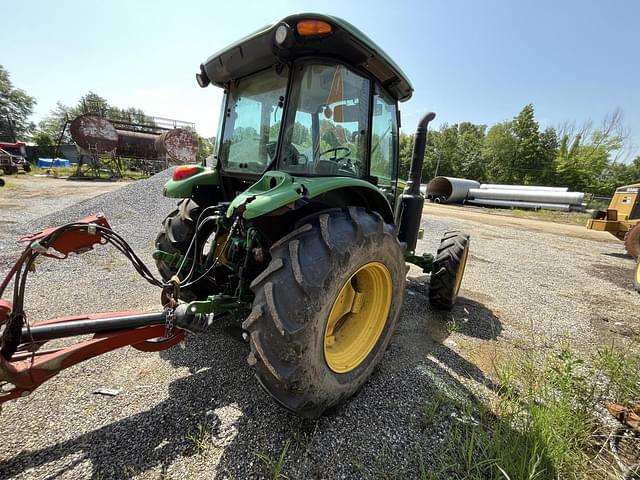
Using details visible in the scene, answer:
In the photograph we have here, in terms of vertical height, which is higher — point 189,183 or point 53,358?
point 189,183

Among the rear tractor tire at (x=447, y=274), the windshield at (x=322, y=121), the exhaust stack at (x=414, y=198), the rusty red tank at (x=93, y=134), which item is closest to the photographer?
the windshield at (x=322, y=121)

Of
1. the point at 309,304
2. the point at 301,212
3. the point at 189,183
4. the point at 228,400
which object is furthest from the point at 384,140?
the point at 228,400

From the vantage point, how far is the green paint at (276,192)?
1270 mm

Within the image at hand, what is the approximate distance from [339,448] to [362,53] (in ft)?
7.43

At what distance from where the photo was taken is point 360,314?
202 centimetres

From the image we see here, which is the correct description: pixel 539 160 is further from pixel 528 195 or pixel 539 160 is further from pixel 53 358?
pixel 53 358

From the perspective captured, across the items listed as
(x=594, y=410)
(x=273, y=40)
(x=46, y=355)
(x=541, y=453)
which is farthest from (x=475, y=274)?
(x=46, y=355)

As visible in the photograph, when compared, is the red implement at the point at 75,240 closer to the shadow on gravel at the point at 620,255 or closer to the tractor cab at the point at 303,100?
the tractor cab at the point at 303,100

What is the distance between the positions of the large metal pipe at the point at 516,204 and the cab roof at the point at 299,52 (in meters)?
18.3

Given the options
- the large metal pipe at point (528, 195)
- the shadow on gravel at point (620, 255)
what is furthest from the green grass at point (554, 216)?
the shadow on gravel at point (620, 255)

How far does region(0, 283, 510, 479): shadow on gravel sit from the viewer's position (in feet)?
4.39

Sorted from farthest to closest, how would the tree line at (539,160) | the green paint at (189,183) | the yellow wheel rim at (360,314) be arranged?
the tree line at (539,160) → the green paint at (189,183) → the yellow wheel rim at (360,314)

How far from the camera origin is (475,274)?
15.5 feet

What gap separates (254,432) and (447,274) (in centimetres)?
231
